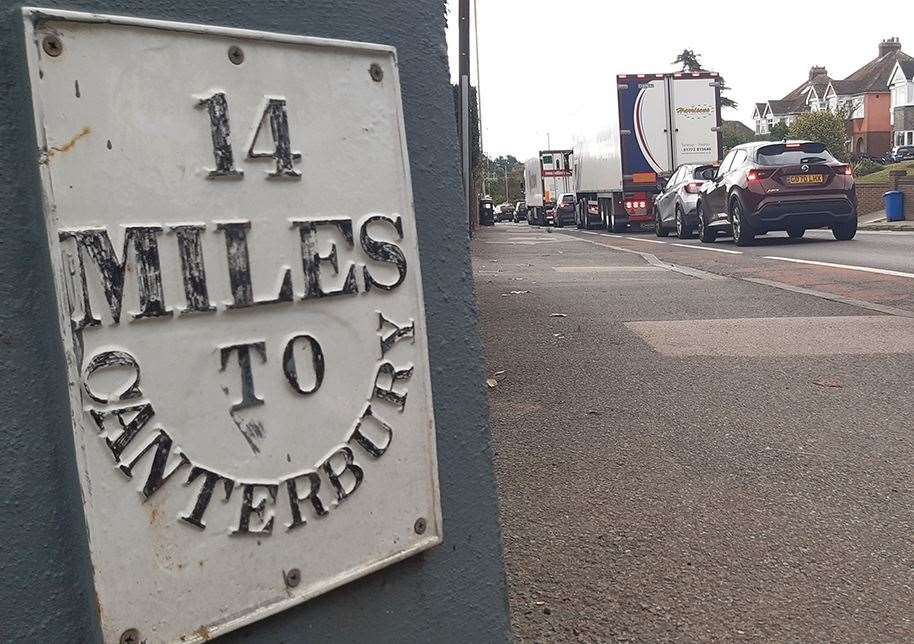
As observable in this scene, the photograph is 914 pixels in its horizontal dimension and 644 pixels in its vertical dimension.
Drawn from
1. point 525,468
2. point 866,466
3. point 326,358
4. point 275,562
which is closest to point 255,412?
point 326,358

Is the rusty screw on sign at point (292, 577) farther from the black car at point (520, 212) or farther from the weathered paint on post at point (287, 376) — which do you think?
the black car at point (520, 212)

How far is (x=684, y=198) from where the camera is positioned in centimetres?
2083

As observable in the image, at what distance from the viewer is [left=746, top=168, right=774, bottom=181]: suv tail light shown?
15.9 m

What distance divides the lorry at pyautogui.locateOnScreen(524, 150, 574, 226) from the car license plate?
2121cm

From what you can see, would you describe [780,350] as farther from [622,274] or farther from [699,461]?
[622,274]

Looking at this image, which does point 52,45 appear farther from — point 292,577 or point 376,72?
point 292,577

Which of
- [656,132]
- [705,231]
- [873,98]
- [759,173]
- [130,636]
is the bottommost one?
[705,231]

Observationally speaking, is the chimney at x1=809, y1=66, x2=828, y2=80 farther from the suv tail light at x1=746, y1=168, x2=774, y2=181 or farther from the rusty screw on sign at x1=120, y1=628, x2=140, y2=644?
the rusty screw on sign at x1=120, y1=628, x2=140, y2=644

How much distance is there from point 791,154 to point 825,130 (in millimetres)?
47317

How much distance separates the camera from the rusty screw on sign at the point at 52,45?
51.9 inches

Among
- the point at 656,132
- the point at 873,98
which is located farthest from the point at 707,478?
the point at 873,98

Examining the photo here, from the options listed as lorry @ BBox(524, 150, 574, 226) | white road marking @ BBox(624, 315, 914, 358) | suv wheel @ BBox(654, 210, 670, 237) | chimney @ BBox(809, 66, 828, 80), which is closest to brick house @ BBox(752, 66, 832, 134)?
chimney @ BBox(809, 66, 828, 80)

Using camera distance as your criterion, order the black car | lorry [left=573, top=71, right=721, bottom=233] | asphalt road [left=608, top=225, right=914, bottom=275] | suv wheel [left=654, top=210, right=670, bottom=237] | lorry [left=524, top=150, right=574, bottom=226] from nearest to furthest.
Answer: asphalt road [left=608, top=225, right=914, bottom=275]
suv wheel [left=654, top=210, right=670, bottom=237]
lorry [left=573, top=71, right=721, bottom=233]
lorry [left=524, top=150, right=574, bottom=226]
the black car

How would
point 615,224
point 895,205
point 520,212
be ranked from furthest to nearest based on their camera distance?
point 520,212
point 895,205
point 615,224
